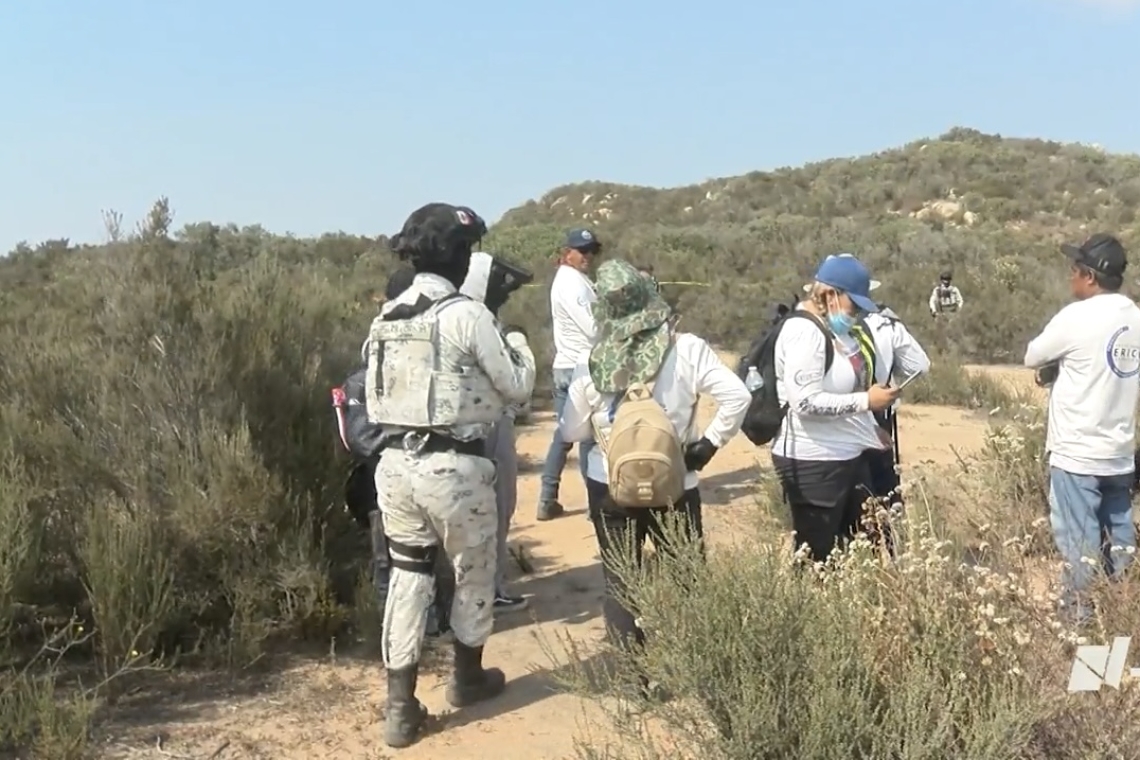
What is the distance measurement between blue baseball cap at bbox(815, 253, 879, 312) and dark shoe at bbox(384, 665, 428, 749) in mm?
2319

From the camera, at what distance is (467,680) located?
4.50 m

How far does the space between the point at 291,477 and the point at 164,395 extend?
0.71 meters

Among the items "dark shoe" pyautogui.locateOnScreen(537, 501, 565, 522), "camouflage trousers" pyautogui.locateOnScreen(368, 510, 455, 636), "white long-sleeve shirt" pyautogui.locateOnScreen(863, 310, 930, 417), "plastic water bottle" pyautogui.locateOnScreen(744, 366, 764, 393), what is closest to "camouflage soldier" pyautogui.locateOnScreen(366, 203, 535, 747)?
"camouflage trousers" pyautogui.locateOnScreen(368, 510, 455, 636)

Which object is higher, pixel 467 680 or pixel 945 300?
pixel 945 300

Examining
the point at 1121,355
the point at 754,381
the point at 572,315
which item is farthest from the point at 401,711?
the point at 572,315

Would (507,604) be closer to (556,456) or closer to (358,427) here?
(358,427)

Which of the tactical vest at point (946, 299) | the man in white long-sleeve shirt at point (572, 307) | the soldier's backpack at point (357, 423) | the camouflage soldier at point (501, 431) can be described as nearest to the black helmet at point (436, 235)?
the camouflage soldier at point (501, 431)

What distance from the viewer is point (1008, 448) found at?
614cm

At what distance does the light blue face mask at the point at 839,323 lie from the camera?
15.1 feet

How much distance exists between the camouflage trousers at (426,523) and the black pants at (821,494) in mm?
1295

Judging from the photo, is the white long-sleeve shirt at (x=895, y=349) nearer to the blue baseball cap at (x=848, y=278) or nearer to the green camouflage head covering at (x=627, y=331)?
the blue baseball cap at (x=848, y=278)

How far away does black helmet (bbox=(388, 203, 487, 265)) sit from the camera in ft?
13.7

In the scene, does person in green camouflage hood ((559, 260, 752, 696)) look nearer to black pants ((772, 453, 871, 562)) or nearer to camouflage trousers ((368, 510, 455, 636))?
black pants ((772, 453, 871, 562))

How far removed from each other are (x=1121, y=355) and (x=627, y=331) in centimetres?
205
